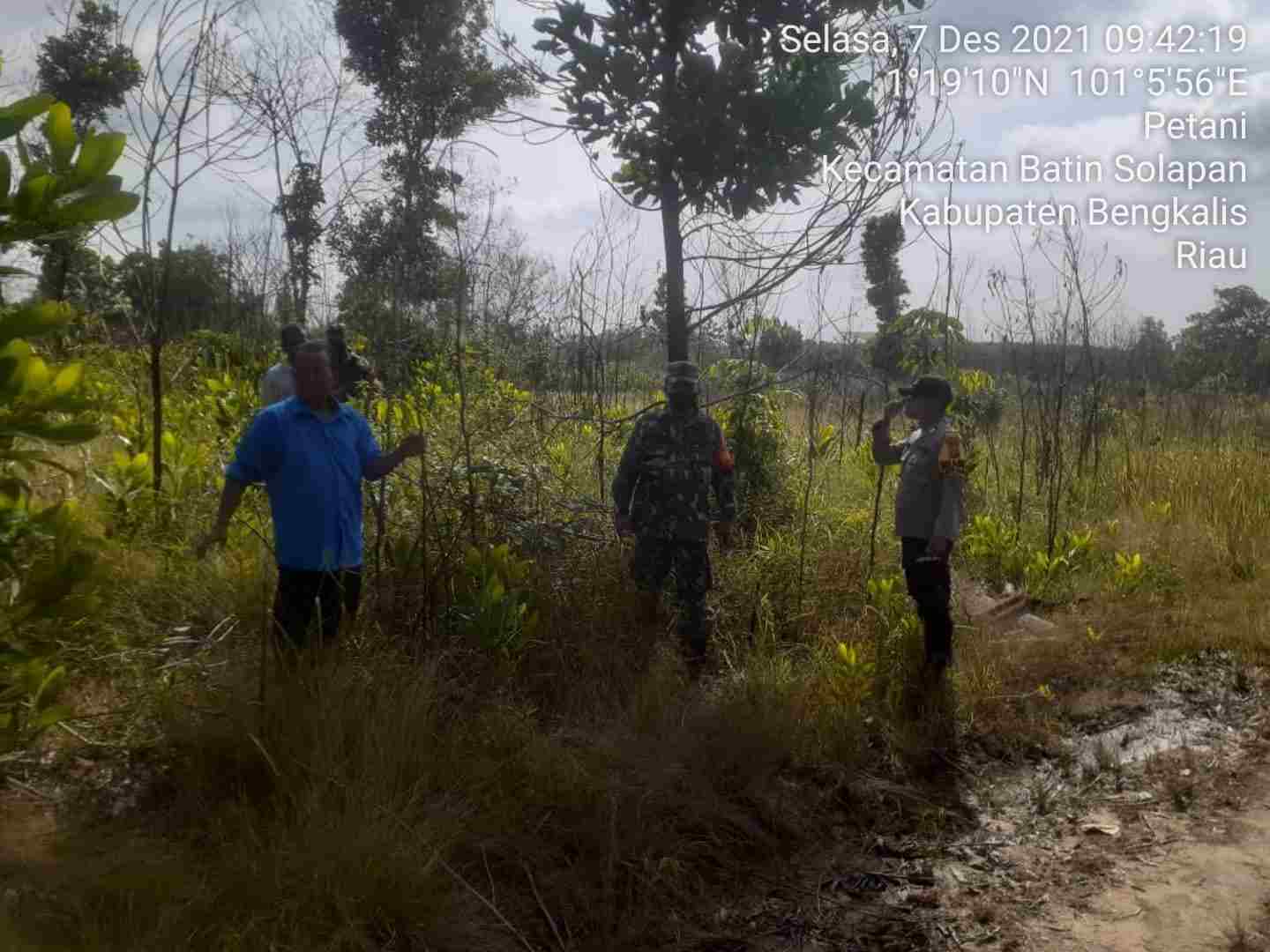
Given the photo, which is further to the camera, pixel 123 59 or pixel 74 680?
pixel 123 59

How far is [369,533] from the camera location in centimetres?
497

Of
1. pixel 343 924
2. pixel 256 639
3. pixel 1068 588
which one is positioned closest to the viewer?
pixel 343 924

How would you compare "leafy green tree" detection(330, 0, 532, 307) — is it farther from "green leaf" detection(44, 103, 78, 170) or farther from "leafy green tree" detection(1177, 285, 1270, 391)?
"leafy green tree" detection(1177, 285, 1270, 391)

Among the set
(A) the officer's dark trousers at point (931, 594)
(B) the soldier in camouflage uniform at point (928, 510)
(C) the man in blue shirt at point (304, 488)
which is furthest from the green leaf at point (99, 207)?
(A) the officer's dark trousers at point (931, 594)

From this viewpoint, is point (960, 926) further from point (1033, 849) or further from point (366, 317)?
point (366, 317)

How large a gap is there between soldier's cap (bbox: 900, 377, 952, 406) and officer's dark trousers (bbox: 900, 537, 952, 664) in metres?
0.69

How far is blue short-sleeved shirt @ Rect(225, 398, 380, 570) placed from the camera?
148 inches

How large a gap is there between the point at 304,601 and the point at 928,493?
9.37 ft

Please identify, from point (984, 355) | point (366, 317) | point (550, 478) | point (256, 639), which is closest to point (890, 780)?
point (550, 478)

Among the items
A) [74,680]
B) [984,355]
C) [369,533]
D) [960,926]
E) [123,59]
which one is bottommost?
[960,926]

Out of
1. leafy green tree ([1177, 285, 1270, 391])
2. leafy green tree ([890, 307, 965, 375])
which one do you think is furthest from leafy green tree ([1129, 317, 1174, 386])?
leafy green tree ([1177, 285, 1270, 391])

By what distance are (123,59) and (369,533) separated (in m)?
3.15

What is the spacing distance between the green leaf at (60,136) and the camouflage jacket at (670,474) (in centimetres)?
306

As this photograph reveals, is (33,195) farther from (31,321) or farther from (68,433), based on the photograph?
(68,433)
